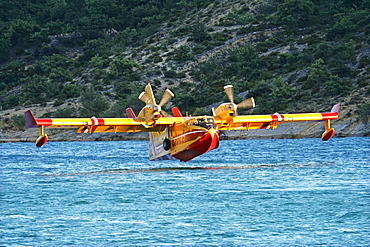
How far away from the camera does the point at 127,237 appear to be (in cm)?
1817

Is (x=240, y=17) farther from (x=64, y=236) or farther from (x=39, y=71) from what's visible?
(x=64, y=236)

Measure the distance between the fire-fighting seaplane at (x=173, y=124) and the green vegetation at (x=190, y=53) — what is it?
2007 inches

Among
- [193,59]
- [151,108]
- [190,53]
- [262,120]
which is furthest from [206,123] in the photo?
[190,53]

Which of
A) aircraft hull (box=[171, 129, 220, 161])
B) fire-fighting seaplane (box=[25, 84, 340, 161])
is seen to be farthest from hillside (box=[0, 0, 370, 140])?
aircraft hull (box=[171, 129, 220, 161])

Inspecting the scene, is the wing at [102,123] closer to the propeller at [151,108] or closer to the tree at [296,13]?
the propeller at [151,108]

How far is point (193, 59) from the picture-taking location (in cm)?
12394

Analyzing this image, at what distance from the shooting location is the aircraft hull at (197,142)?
3460 centimetres

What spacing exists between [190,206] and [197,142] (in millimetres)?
11530

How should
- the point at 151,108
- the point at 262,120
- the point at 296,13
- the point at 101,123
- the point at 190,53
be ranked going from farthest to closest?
1. the point at 296,13
2. the point at 190,53
3. the point at 262,120
4. the point at 151,108
5. the point at 101,123

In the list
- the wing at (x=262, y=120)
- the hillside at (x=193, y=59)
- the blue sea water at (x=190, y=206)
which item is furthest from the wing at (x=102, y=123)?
the hillside at (x=193, y=59)

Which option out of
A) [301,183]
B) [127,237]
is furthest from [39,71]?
[127,237]

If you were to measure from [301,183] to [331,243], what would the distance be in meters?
13.6

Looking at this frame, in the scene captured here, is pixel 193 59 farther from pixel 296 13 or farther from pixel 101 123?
pixel 101 123

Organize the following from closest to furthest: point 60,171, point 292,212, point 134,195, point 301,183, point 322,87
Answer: point 292,212 → point 134,195 → point 301,183 → point 60,171 → point 322,87
